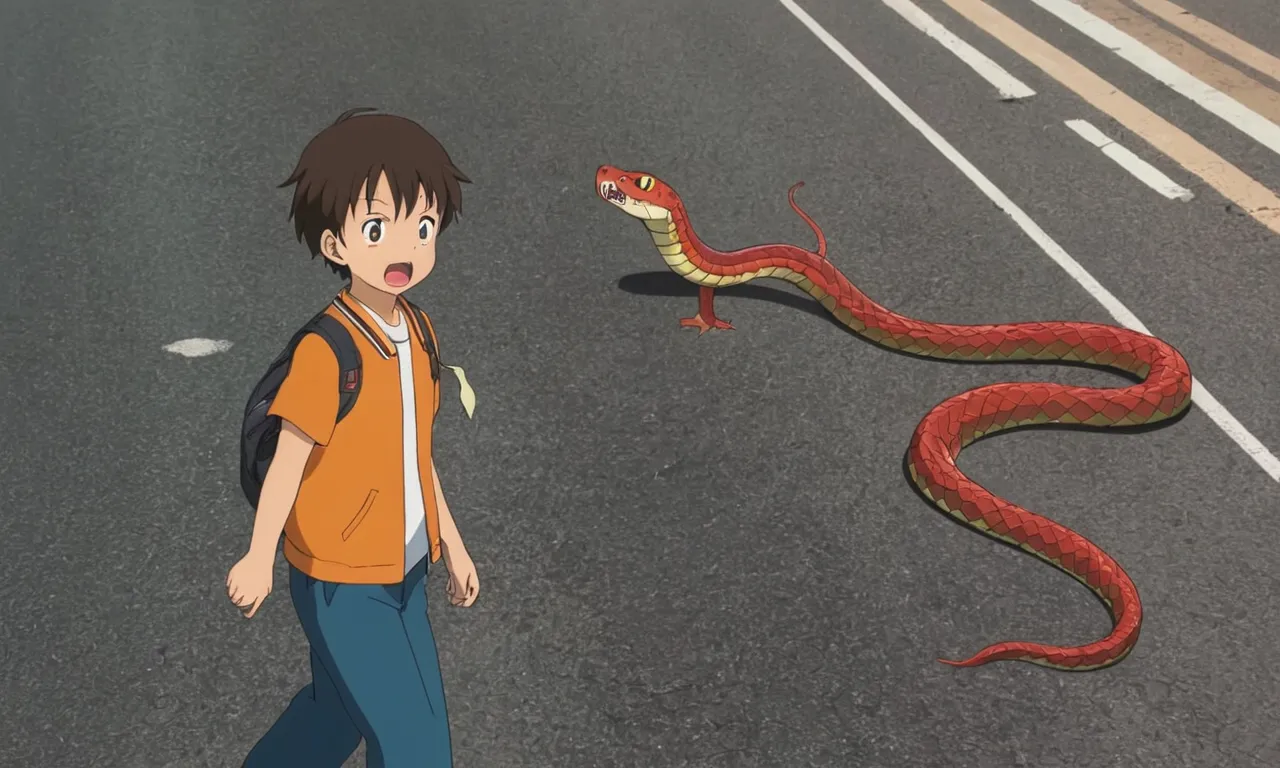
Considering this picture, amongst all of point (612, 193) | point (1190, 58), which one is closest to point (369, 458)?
point (612, 193)

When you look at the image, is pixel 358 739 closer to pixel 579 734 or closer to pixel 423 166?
pixel 579 734

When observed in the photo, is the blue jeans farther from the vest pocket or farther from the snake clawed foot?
the snake clawed foot

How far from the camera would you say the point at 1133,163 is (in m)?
9.16

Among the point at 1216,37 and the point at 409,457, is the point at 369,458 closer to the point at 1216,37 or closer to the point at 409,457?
the point at 409,457

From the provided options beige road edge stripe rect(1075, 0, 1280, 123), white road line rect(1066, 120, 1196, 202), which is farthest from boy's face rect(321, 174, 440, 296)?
beige road edge stripe rect(1075, 0, 1280, 123)

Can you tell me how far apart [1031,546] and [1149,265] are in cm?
284

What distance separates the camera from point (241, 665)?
513 centimetres

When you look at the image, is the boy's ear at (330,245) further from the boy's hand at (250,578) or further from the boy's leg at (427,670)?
the boy's leg at (427,670)

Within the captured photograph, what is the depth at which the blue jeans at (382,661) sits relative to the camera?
12.4 feet

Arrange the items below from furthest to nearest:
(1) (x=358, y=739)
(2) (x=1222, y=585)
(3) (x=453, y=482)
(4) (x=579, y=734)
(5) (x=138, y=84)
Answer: (5) (x=138, y=84) < (3) (x=453, y=482) < (2) (x=1222, y=585) < (4) (x=579, y=734) < (1) (x=358, y=739)

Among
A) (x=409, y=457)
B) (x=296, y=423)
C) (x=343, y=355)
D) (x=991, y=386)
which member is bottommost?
(x=991, y=386)

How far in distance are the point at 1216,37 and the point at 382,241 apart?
9.66 meters

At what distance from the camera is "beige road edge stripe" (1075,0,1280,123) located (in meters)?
10.2

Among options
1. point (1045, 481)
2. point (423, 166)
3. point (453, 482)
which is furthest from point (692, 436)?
point (423, 166)
